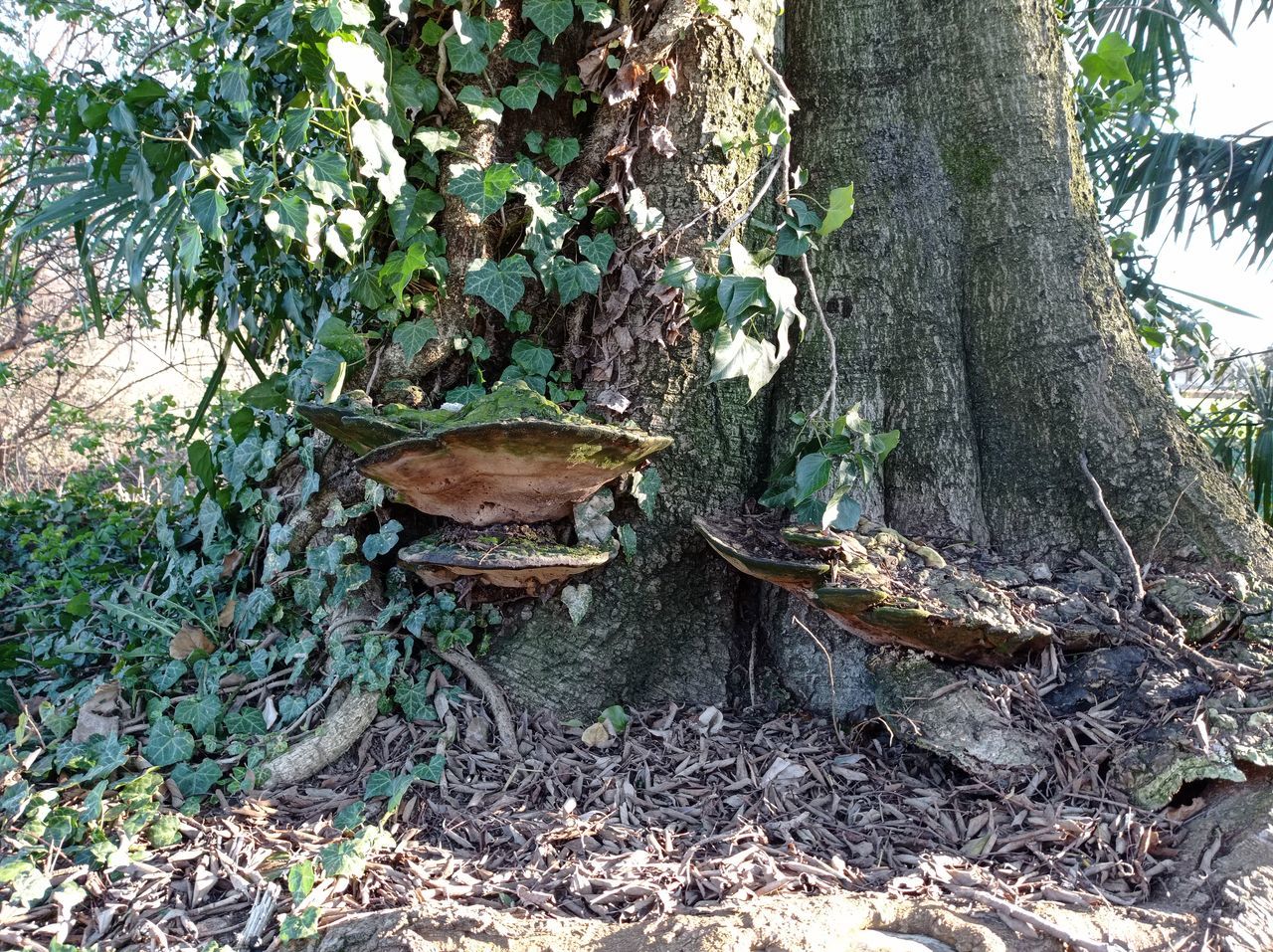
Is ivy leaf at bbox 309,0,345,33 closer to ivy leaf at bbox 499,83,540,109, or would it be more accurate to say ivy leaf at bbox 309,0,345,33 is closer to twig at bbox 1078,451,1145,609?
ivy leaf at bbox 499,83,540,109

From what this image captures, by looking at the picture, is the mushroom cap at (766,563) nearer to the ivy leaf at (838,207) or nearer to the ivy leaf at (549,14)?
the ivy leaf at (838,207)

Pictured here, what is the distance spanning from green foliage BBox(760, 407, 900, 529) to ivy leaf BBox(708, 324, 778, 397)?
261mm

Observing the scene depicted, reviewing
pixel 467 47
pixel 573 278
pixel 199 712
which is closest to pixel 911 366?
pixel 573 278

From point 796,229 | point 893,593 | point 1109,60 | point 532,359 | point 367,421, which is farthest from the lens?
point 1109,60

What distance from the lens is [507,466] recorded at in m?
1.91

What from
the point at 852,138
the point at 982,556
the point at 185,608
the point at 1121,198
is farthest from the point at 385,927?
the point at 1121,198

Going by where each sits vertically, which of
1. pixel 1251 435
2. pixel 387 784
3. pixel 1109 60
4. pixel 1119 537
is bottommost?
pixel 387 784

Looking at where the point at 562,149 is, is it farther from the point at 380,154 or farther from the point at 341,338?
the point at 341,338

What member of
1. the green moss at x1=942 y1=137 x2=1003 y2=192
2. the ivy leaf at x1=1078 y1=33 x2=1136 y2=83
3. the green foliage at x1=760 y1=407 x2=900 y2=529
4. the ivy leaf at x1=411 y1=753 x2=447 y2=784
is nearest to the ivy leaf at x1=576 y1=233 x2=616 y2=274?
the green foliage at x1=760 y1=407 x2=900 y2=529

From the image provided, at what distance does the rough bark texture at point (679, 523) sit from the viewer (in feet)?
7.71

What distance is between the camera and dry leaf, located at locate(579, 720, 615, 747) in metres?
2.22

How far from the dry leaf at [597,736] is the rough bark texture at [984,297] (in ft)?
3.56

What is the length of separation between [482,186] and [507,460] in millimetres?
856

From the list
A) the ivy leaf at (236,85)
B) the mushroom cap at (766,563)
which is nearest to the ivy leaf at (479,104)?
the ivy leaf at (236,85)
